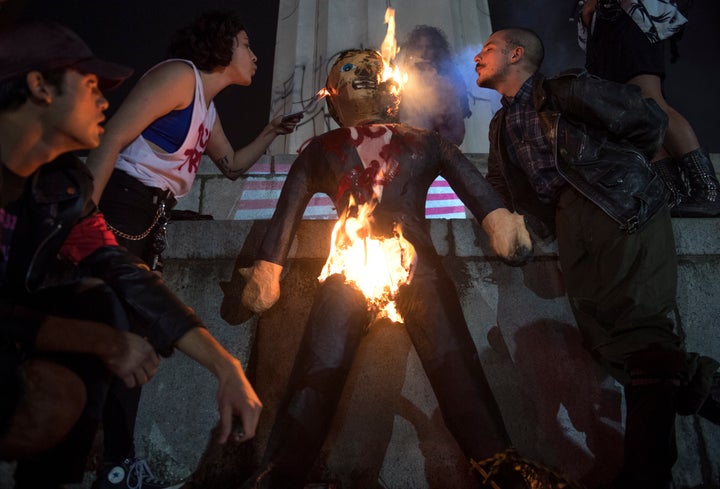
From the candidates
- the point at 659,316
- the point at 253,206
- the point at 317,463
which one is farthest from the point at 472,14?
the point at 317,463

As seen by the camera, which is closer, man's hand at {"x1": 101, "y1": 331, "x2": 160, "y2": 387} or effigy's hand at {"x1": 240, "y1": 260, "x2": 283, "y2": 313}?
man's hand at {"x1": 101, "y1": 331, "x2": 160, "y2": 387}

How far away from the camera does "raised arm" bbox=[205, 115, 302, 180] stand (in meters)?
3.68

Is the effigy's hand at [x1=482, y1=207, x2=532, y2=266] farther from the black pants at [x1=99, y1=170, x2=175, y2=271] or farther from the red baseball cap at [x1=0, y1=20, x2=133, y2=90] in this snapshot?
the red baseball cap at [x1=0, y1=20, x2=133, y2=90]

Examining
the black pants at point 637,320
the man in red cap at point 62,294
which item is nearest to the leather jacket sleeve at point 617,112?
the black pants at point 637,320

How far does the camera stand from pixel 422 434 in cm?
304

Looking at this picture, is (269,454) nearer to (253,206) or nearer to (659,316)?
(659,316)

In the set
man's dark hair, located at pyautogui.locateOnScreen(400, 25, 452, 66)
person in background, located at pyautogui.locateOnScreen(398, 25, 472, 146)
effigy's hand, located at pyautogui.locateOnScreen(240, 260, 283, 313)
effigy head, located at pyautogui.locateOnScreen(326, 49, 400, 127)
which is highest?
man's dark hair, located at pyautogui.locateOnScreen(400, 25, 452, 66)

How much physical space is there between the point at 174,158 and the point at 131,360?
1528 mm

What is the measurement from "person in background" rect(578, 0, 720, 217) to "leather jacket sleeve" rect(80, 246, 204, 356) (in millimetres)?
3337

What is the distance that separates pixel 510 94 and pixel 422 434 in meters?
2.51

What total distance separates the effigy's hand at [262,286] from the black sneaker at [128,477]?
99 centimetres

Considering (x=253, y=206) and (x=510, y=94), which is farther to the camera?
(x=253, y=206)

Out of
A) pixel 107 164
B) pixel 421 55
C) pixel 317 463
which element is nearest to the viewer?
pixel 107 164

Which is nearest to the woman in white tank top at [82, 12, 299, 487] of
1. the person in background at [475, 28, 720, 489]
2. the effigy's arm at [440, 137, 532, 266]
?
the effigy's arm at [440, 137, 532, 266]
